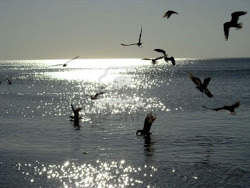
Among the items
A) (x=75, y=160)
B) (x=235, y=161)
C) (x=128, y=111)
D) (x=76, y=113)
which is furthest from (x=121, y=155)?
(x=128, y=111)

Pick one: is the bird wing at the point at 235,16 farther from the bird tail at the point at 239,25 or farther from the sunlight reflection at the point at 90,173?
the sunlight reflection at the point at 90,173

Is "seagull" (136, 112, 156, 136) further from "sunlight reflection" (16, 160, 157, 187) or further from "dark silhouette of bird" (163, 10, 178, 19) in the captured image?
"dark silhouette of bird" (163, 10, 178, 19)

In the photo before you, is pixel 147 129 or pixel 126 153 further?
pixel 147 129

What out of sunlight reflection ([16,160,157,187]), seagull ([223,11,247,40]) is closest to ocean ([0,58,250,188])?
sunlight reflection ([16,160,157,187])

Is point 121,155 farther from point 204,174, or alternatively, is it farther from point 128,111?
point 128,111

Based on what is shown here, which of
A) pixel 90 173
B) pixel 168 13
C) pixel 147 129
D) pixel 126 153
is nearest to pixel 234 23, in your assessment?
pixel 168 13

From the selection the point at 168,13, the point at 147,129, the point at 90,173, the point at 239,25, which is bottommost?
the point at 90,173

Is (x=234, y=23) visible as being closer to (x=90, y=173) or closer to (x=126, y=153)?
(x=90, y=173)

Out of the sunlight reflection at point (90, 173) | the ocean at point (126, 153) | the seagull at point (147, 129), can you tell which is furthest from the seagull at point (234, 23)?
the seagull at point (147, 129)

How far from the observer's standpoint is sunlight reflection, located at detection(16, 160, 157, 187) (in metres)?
24.8

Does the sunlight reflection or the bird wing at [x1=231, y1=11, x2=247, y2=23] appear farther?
the sunlight reflection

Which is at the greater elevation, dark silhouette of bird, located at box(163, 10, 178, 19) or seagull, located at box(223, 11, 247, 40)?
dark silhouette of bird, located at box(163, 10, 178, 19)

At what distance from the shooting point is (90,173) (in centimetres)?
2658

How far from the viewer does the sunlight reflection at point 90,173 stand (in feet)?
81.4
